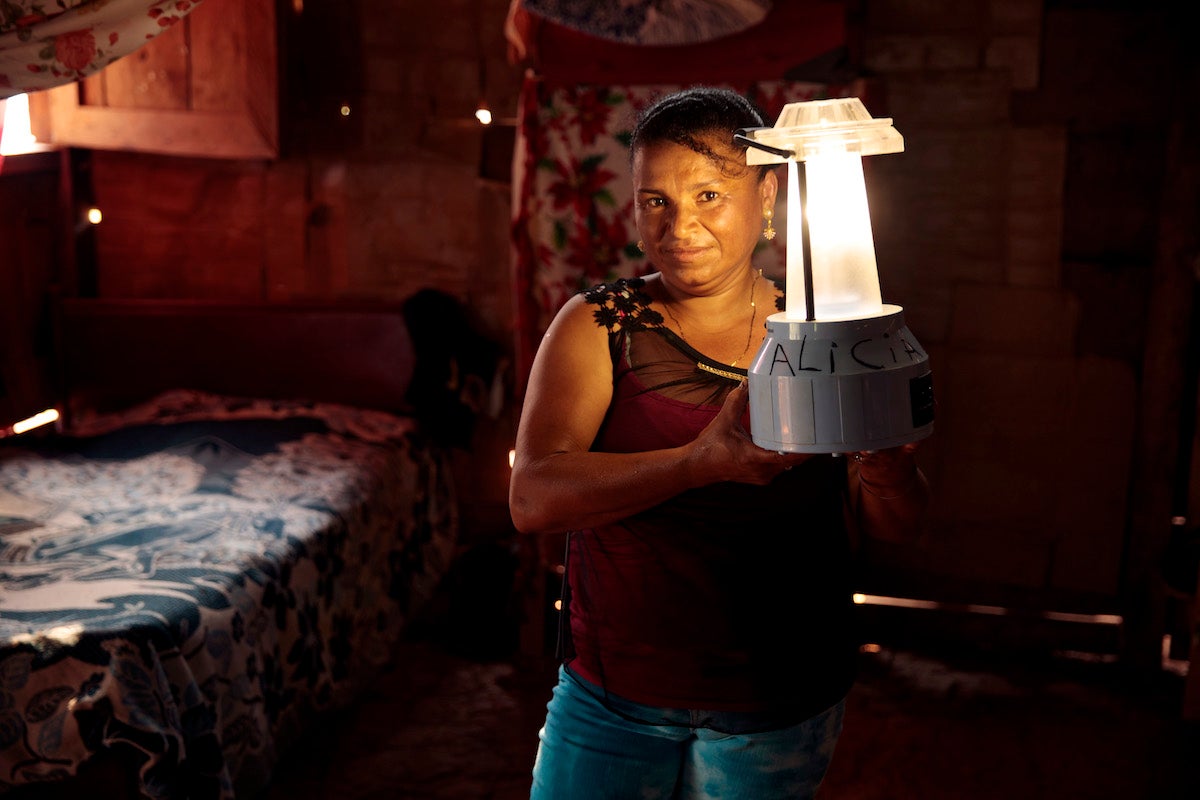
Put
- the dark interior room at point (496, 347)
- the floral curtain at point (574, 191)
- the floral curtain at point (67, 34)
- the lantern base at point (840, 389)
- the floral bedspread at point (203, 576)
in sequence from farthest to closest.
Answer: the floral curtain at point (574, 191) → the dark interior room at point (496, 347) → the floral bedspread at point (203, 576) → the floral curtain at point (67, 34) → the lantern base at point (840, 389)

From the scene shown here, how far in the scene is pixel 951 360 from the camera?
4000mm

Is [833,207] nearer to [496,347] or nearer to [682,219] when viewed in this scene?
[682,219]

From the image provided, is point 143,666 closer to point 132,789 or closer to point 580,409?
point 132,789

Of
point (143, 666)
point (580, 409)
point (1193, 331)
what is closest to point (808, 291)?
point (580, 409)

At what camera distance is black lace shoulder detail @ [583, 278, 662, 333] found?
1564 mm

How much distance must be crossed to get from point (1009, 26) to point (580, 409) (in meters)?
2.96

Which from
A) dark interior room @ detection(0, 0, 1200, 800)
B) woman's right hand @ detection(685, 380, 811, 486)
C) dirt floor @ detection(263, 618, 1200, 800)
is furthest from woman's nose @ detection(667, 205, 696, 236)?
dirt floor @ detection(263, 618, 1200, 800)

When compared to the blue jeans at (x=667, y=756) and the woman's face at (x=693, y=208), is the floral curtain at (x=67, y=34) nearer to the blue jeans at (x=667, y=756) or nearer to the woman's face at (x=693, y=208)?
the woman's face at (x=693, y=208)

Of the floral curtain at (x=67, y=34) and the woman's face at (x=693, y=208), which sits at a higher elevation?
the floral curtain at (x=67, y=34)

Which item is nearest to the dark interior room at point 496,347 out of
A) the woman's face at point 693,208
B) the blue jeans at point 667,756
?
the blue jeans at point 667,756

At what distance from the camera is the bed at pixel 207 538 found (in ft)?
7.73

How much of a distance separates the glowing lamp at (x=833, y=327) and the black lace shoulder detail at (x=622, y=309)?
0.26 meters

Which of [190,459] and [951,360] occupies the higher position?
[951,360]

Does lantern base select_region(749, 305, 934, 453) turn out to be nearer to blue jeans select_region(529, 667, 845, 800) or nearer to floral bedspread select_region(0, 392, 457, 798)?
blue jeans select_region(529, 667, 845, 800)
